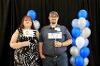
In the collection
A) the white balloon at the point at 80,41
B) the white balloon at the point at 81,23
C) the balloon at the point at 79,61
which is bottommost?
the balloon at the point at 79,61

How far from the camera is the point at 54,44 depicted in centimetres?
330

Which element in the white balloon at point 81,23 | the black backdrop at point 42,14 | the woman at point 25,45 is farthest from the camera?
the black backdrop at point 42,14

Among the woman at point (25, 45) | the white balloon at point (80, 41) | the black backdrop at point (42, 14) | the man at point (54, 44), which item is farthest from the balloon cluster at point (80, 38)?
the woman at point (25, 45)

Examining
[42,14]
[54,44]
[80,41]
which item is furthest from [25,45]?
[42,14]

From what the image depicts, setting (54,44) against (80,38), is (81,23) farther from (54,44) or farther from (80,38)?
(54,44)

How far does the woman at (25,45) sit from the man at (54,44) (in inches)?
6.3

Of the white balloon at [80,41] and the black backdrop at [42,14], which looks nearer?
the white balloon at [80,41]

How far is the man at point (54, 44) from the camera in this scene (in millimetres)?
3324

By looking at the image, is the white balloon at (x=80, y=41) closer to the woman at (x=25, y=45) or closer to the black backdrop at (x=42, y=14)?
the black backdrop at (x=42, y=14)

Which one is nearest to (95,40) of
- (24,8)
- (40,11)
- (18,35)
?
(40,11)

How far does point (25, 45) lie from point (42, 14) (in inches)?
48.8

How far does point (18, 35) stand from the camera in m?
3.29

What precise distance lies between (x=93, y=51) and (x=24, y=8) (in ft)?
5.13

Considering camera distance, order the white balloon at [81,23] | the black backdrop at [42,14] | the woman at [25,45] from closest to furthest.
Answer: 1. the woman at [25,45]
2. the white balloon at [81,23]
3. the black backdrop at [42,14]
